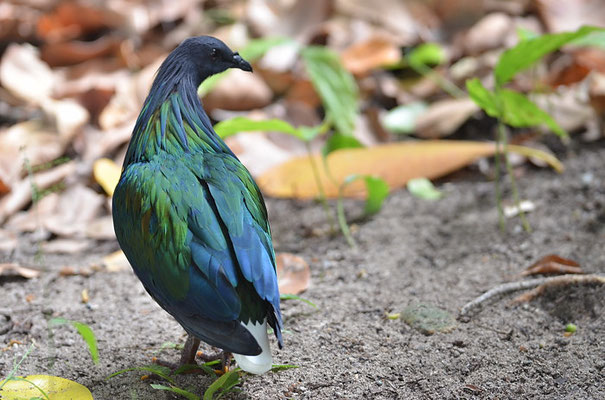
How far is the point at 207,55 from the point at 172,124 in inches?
12.5

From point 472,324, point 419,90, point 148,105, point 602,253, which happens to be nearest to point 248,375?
point 472,324

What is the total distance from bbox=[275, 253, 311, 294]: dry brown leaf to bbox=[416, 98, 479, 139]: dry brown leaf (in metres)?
1.70

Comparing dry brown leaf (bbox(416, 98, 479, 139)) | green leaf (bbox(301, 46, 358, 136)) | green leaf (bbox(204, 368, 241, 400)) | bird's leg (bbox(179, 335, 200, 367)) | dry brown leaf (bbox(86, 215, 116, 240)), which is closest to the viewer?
green leaf (bbox(204, 368, 241, 400))

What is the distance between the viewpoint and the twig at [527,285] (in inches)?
106

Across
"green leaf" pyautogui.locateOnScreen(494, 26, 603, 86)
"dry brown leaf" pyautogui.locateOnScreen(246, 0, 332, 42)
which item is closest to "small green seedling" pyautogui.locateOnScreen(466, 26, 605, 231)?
"green leaf" pyautogui.locateOnScreen(494, 26, 603, 86)

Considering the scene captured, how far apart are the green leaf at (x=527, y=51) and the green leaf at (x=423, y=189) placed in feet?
2.90

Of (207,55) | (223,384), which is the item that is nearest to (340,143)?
(207,55)

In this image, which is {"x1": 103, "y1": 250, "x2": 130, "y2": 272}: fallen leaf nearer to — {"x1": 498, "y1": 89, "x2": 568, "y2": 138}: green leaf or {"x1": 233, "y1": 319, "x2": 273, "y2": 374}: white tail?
{"x1": 233, "y1": 319, "x2": 273, "y2": 374}: white tail

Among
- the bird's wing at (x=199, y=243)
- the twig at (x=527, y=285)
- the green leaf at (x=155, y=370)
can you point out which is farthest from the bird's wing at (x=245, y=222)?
the twig at (x=527, y=285)

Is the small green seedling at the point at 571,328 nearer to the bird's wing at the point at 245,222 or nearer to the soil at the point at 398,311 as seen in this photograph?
the soil at the point at 398,311

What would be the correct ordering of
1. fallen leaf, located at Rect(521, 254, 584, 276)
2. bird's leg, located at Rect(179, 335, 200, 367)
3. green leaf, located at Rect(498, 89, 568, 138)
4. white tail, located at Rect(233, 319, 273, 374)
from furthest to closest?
green leaf, located at Rect(498, 89, 568, 138)
fallen leaf, located at Rect(521, 254, 584, 276)
bird's leg, located at Rect(179, 335, 200, 367)
white tail, located at Rect(233, 319, 273, 374)

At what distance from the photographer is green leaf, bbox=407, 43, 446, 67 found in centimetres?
515

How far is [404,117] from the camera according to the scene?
15.5ft

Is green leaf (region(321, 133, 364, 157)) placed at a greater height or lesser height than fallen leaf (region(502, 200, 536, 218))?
greater
